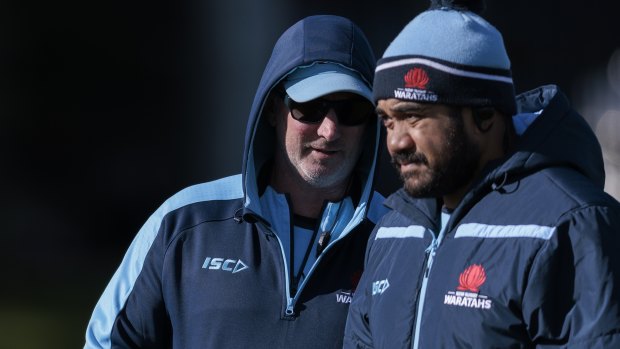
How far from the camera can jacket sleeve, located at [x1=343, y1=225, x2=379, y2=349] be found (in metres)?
2.72

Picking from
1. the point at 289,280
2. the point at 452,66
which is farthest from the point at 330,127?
the point at 452,66

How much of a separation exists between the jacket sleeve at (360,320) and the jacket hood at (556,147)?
56 centimetres

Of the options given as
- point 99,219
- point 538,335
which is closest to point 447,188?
point 538,335

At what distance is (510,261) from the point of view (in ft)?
7.33

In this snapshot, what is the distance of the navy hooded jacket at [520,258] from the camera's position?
2.13m

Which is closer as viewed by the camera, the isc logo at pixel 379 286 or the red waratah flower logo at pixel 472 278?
the red waratah flower logo at pixel 472 278

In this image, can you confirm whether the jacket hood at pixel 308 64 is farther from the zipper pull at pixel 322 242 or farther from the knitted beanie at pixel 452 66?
the knitted beanie at pixel 452 66

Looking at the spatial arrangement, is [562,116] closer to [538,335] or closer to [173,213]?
[538,335]

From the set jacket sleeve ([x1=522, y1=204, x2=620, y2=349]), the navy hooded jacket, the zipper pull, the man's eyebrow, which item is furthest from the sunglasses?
jacket sleeve ([x1=522, y1=204, x2=620, y2=349])

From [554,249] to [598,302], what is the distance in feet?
0.49

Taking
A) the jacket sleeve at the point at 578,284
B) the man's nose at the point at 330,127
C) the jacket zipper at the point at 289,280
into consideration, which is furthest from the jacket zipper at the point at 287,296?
the jacket sleeve at the point at 578,284

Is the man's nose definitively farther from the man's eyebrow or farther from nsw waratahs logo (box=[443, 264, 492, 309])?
nsw waratahs logo (box=[443, 264, 492, 309])

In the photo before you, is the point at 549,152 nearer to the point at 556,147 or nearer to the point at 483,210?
the point at 556,147

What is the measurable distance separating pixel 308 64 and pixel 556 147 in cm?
115
